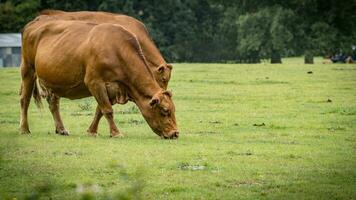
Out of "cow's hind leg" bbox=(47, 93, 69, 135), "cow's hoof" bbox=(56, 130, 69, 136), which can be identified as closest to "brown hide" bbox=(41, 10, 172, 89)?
"cow's hind leg" bbox=(47, 93, 69, 135)

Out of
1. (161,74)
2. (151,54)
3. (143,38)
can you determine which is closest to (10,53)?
(143,38)

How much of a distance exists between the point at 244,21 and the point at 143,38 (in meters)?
59.2

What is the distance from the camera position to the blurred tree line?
7331 centimetres

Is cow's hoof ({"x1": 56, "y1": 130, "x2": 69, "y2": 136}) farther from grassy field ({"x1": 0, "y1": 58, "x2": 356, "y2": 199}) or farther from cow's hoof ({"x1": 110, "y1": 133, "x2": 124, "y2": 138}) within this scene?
cow's hoof ({"x1": 110, "y1": 133, "x2": 124, "y2": 138})

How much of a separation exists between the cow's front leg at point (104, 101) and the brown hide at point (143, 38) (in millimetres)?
1808

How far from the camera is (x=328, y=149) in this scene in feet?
50.3

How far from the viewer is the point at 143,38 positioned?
1862 cm

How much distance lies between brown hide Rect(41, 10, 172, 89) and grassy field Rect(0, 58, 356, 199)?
1.19m

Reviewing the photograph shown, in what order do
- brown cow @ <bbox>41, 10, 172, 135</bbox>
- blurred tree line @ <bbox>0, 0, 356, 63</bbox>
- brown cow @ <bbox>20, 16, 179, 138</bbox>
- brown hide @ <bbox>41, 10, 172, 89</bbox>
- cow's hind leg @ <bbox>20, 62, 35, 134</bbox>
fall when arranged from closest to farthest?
brown cow @ <bbox>20, 16, 179, 138</bbox> → cow's hind leg @ <bbox>20, 62, 35, 134</bbox> → brown cow @ <bbox>41, 10, 172, 135</bbox> → brown hide @ <bbox>41, 10, 172, 89</bbox> → blurred tree line @ <bbox>0, 0, 356, 63</bbox>

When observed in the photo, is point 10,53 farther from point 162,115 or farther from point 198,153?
point 198,153

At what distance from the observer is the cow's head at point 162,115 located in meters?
16.3

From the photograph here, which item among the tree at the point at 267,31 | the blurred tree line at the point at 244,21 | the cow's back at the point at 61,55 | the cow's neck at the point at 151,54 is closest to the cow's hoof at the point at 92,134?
the cow's back at the point at 61,55

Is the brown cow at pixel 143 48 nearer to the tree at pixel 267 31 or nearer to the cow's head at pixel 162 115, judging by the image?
the cow's head at pixel 162 115

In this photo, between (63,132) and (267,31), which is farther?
(267,31)
